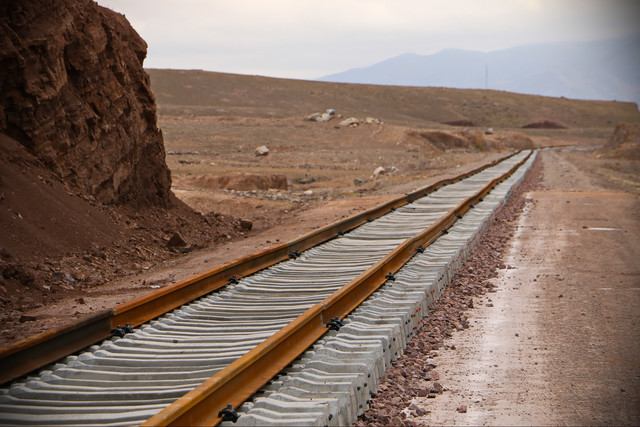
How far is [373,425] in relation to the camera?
4.59m

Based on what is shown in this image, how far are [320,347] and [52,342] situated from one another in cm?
202

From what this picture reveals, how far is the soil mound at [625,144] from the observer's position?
5044cm

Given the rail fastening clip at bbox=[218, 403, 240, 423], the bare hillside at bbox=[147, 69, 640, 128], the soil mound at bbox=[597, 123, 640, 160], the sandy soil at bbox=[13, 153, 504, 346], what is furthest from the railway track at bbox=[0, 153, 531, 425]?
the bare hillside at bbox=[147, 69, 640, 128]

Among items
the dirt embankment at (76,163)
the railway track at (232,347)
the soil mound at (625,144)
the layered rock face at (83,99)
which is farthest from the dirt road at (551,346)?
the soil mound at (625,144)

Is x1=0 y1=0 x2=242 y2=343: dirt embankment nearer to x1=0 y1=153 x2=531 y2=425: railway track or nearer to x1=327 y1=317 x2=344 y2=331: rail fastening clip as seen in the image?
x1=0 y1=153 x2=531 y2=425: railway track

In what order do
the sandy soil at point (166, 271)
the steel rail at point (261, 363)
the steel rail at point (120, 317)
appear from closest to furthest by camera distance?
the steel rail at point (261, 363)
the steel rail at point (120, 317)
the sandy soil at point (166, 271)

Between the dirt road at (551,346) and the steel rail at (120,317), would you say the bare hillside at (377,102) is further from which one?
the steel rail at (120,317)

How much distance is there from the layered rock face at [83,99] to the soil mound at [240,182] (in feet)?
33.5

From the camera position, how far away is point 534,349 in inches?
248

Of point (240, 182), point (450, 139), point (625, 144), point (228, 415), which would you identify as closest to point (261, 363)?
point (228, 415)

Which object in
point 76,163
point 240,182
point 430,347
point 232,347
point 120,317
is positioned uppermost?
point 76,163

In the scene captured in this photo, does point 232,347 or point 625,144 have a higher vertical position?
point 625,144

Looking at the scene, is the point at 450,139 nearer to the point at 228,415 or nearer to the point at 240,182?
the point at 240,182

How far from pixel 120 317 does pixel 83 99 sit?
736cm
